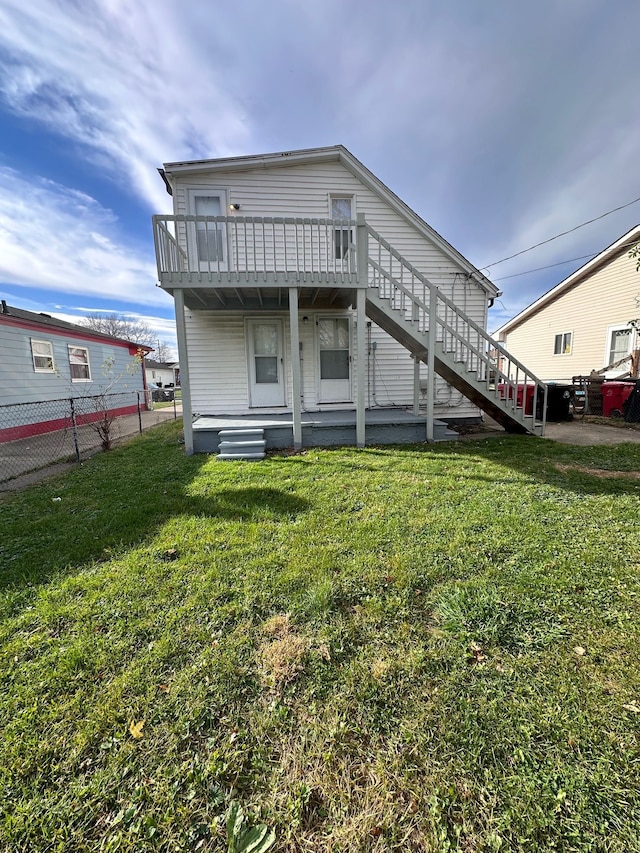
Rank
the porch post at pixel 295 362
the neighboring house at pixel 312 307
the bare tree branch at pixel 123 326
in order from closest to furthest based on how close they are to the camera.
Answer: the porch post at pixel 295 362
the neighboring house at pixel 312 307
the bare tree branch at pixel 123 326

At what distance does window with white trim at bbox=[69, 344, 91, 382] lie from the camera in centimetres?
1138

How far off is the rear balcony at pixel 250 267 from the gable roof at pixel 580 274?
34.2 ft

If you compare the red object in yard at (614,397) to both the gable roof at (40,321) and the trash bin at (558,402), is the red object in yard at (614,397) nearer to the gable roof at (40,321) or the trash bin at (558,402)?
the trash bin at (558,402)

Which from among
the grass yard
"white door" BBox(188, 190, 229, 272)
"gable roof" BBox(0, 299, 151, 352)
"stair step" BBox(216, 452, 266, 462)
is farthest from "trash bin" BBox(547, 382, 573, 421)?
"gable roof" BBox(0, 299, 151, 352)

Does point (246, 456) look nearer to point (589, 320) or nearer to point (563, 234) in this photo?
point (563, 234)

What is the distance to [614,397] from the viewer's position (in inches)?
397

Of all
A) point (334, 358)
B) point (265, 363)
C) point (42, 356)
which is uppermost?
point (42, 356)

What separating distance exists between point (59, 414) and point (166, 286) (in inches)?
279

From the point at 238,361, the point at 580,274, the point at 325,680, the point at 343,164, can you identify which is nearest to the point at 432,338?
the point at 238,361

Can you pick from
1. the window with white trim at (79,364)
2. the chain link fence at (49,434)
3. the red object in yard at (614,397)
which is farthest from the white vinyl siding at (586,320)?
the window with white trim at (79,364)

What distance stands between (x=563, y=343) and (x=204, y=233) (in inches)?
612

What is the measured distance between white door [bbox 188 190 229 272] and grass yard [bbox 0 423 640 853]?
19.9ft

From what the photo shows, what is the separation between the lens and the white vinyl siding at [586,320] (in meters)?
12.1

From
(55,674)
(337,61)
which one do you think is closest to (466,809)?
(55,674)
